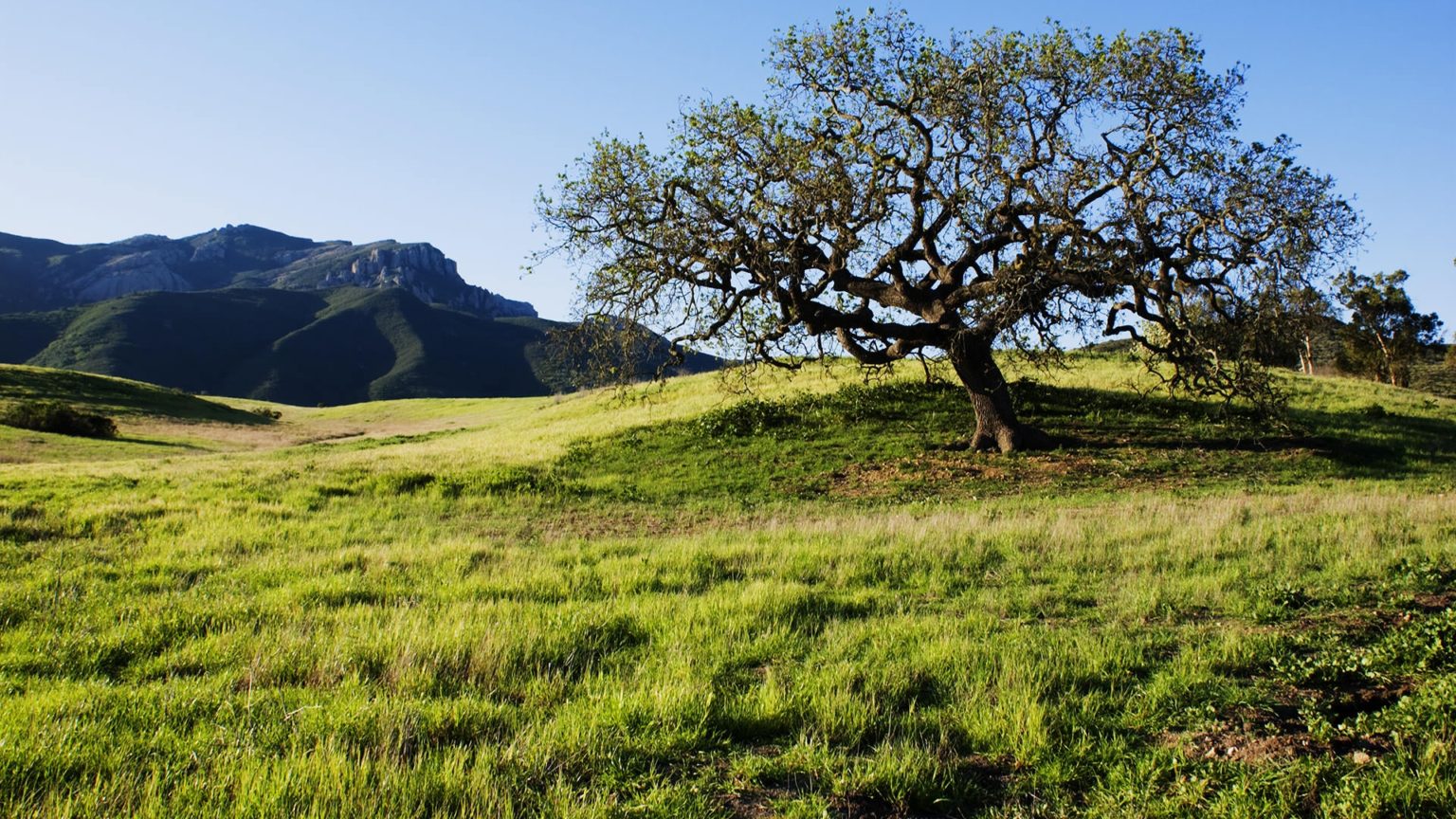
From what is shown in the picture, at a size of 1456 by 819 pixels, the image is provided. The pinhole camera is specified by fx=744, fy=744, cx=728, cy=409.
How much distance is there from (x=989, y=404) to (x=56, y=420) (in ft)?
169

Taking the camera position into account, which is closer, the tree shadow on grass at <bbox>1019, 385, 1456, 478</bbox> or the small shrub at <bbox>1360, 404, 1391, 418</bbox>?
the tree shadow on grass at <bbox>1019, 385, 1456, 478</bbox>

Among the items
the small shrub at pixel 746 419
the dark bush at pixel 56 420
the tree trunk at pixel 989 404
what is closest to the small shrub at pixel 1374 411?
the tree trunk at pixel 989 404

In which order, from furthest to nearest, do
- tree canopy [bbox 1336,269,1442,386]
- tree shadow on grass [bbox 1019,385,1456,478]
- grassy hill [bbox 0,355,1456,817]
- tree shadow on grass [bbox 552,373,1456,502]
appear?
tree canopy [bbox 1336,269,1442,386]
tree shadow on grass [bbox 1019,385,1456,478]
tree shadow on grass [bbox 552,373,1456,502]
grassy hill [bbox 0,355,1456,817]

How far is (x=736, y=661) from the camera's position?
6.55 meters

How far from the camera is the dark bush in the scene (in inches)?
1674

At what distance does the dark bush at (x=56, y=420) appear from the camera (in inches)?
1674

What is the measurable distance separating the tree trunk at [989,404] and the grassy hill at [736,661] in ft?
23.9

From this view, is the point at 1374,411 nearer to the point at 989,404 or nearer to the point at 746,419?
the point at 989,404

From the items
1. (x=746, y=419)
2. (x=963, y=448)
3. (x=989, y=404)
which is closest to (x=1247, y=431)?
(x=989, y=404)

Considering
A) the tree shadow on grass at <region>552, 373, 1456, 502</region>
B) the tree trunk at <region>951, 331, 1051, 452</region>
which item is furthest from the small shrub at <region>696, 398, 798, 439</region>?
the tree trunk at <region>951, 331, 1051, 452</region>

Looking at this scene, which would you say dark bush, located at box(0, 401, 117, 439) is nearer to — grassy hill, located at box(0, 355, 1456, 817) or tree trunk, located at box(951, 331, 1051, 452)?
grassy hill, located at box(0, 355, 1456, 817)

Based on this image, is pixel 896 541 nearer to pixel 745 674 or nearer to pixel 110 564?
pixel 745 674

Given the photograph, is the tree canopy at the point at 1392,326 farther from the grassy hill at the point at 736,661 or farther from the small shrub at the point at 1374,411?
the grassy hill at the point at 736,661

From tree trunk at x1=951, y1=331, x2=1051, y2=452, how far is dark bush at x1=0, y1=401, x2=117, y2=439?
4872 cm
